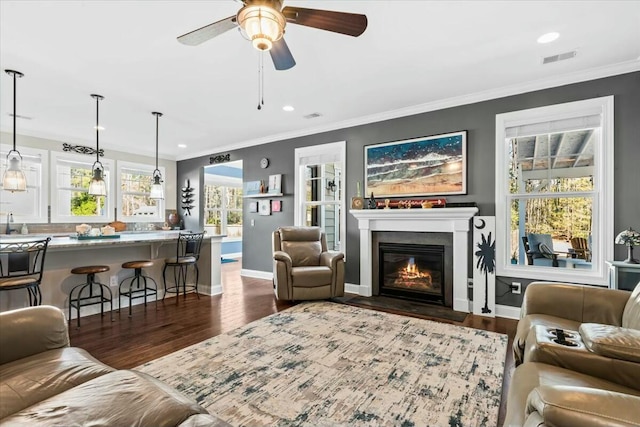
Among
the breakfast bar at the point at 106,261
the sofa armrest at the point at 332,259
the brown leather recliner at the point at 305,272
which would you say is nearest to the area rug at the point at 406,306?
the brown leather recliner at the point at 305,272

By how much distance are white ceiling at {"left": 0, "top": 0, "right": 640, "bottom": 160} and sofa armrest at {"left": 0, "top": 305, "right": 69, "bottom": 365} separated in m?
2.12

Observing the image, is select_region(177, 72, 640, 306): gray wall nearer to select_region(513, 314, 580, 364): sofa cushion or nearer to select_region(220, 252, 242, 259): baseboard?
select_region(513, 314, 580, 364): sofa cushion

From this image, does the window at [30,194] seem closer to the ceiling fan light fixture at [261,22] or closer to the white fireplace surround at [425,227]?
the white fireplace surround at [425,227]

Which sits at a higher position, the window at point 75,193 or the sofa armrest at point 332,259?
the window at point 75,193

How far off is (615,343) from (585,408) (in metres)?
0.67

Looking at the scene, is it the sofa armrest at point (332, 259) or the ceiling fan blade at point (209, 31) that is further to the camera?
the sofa armrest at point (332, 259)

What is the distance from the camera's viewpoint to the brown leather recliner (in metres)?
4.21

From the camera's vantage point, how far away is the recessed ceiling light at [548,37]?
8.68ft

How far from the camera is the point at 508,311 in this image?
375 cm

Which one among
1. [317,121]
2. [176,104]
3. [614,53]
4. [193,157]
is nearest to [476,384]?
[614,53]

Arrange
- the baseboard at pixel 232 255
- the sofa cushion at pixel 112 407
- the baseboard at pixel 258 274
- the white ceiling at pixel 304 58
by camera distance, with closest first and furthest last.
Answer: the sofa cushion at pixel 112 407
the white ceiling at pixel 304 58
the baseboard at pixel 258 274
the baseboard at pixel 232 255

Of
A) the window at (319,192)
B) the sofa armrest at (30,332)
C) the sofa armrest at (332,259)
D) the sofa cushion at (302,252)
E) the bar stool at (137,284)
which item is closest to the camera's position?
the sofa armrest at (30,332)

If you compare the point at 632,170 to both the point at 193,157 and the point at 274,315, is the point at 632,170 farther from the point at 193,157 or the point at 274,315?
the point at 193,157

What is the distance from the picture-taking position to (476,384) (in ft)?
7.14
